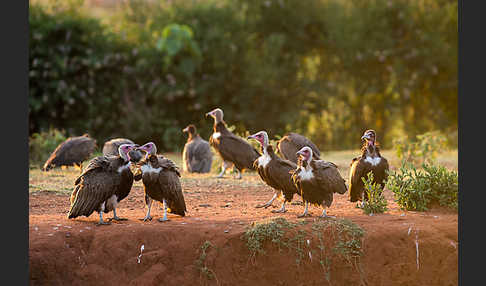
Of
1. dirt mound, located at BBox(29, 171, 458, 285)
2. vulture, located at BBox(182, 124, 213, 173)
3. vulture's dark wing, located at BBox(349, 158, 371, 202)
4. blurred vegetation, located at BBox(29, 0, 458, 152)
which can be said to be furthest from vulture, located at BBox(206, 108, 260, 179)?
blurred vegetation, located at BBox(29, 0, 458, 152)

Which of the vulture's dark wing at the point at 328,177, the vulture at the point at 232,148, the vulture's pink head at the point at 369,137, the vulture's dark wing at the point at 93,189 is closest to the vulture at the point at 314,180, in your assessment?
the vulture's dark wing at the point at 328,177

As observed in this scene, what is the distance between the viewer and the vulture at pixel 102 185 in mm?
6354

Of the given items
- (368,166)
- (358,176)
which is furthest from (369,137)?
(358,176)

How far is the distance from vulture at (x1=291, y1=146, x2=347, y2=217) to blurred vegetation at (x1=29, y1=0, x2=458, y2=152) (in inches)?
372

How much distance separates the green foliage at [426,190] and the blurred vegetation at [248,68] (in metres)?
9.50

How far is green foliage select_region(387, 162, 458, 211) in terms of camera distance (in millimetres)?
7011

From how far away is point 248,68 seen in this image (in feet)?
54.8

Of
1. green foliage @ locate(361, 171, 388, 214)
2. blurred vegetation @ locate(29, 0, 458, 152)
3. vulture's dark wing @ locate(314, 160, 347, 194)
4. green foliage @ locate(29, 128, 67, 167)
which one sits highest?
blurred vegetation @ locate(29, 0, 458, 152)

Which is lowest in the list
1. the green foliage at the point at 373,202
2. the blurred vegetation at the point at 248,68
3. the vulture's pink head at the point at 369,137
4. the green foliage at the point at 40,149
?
the green foliage at the point at 373,202

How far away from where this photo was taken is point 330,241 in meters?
6.02

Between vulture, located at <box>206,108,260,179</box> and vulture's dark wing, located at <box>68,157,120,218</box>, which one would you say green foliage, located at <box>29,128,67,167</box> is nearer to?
vulture, located at <box>206,108,260,179</box>

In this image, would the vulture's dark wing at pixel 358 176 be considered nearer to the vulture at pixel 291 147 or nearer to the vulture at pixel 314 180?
the vulture at pixel 314 180

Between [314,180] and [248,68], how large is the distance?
10481 mm

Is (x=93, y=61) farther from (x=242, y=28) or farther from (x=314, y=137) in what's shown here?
(x=314, y=137)
